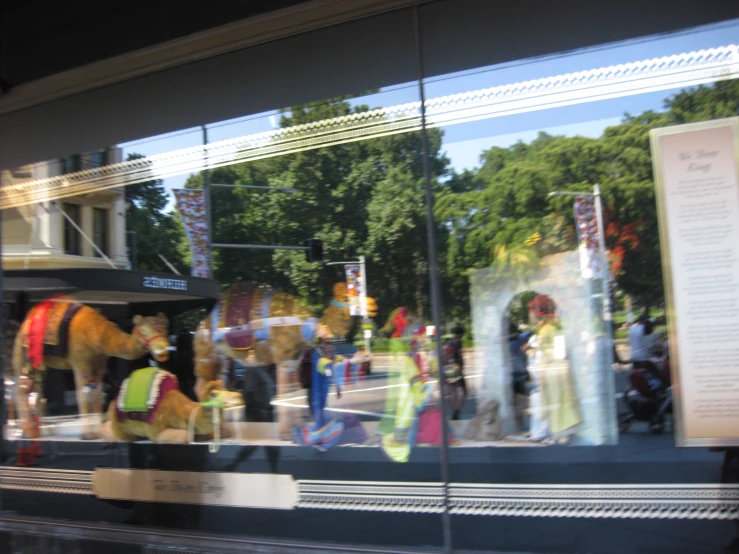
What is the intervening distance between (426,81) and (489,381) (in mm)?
1767

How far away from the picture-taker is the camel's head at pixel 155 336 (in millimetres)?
4938

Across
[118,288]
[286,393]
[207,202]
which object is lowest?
[286,393]

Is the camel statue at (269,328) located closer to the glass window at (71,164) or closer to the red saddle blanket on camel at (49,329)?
the red saddle blanket on camel at (49,329)

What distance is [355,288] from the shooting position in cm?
430

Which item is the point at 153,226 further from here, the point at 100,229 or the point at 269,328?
the point at 269,328

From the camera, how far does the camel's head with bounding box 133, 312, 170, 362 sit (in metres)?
4.94

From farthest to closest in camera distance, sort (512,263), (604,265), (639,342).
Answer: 1. (512,263)
2. (604,265)
3. (639,342)

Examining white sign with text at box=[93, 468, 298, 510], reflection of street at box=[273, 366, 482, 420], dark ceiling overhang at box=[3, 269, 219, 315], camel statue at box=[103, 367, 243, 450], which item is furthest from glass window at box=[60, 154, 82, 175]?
reflection of street at box=[273, 366, 482, 420]

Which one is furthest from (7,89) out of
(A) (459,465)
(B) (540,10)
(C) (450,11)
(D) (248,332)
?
(A) (459,465)

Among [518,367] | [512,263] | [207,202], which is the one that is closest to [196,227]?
[207,202]

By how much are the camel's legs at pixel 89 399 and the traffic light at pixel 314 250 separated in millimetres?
2000

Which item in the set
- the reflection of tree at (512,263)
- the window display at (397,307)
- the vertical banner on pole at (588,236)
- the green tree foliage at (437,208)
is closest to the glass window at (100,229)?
the window display at (397,307)

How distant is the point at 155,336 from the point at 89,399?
0.79 meters

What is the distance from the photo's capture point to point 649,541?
11.2 ft
